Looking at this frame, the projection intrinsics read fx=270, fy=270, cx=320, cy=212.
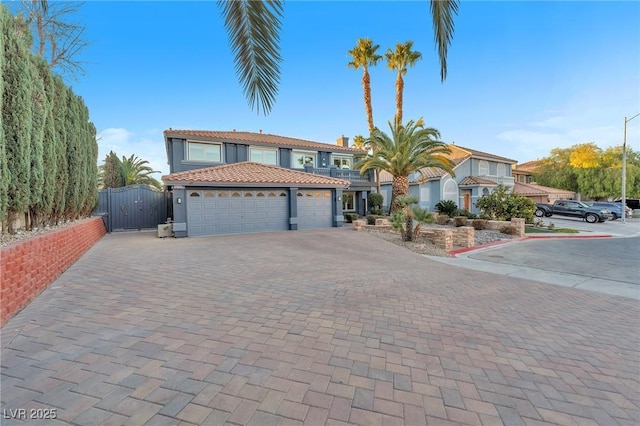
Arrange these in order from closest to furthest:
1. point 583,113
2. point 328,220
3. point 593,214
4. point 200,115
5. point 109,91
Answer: point 200,115 < point 109,91 < point 583,113 < point 328,220 < point 593,214

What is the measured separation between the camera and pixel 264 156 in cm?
2044

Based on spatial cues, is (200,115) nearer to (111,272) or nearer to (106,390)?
(111,272)

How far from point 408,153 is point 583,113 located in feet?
33.8

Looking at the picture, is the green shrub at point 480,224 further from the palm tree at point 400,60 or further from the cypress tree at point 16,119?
the cypress tree at point 16,119

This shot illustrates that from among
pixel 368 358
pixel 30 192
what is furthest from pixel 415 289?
pixel 30 192

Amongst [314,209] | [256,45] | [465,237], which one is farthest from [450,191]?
[256,45]

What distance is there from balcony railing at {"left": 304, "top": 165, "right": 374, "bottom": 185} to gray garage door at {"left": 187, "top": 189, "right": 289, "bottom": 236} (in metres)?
5.62

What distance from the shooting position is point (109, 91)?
12453mm

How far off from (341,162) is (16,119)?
20256 millimetres

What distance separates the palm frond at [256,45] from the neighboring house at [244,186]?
1284cm

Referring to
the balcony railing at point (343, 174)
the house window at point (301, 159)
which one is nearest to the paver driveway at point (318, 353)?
the house window at point (301, 159)

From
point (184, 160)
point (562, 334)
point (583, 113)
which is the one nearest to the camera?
point (562, 334)

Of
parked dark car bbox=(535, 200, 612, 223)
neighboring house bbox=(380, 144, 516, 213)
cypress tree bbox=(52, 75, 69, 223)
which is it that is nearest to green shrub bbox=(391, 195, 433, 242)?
cypress tree bbox=(52, 75, 69, 223)

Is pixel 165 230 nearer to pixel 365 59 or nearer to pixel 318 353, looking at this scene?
pixel 318 353
